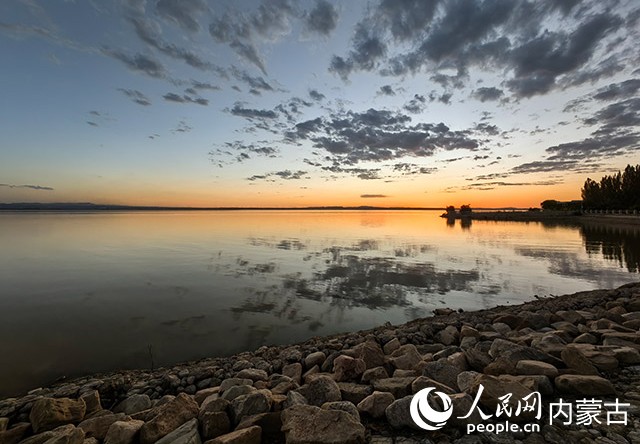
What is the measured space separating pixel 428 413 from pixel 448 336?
4629 mm

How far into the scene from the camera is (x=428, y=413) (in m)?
3.78

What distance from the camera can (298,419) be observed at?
147 inches

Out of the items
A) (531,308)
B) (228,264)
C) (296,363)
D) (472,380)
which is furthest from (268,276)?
(472,380)

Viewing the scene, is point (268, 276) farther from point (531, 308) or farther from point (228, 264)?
point (531, 308)

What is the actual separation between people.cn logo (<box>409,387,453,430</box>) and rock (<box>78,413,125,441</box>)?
435 cm

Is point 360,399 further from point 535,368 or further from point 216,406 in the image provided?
point 535,368

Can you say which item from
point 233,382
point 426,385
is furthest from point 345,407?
point 233,382

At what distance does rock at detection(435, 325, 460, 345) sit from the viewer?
7746mm

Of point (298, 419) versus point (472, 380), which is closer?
point (298, 419)

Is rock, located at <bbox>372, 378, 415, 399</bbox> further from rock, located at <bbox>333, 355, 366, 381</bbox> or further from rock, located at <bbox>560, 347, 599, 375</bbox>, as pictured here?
rock, located at <bbox>560, 347, 599, 375</bbox>

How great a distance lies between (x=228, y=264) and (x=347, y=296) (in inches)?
412

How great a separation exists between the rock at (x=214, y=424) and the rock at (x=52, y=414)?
2341mm

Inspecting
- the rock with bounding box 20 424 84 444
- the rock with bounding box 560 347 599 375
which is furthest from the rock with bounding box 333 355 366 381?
the rock with bounding box 20 424 84 444

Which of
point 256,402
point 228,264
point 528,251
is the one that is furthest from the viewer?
point 528,251
